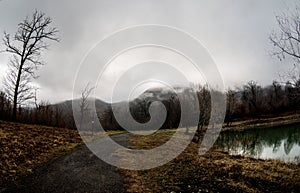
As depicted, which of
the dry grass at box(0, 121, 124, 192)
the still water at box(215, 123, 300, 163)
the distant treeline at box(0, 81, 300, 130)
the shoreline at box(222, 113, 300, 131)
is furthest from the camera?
the shoreline at box(222, 113, 300, 131)

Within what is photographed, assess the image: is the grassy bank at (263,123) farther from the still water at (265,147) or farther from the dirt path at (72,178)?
the dirt path at (72,178)

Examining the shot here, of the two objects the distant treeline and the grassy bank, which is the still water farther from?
the grassy bank

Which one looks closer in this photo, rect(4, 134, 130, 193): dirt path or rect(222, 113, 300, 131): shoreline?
rect(4, 134, 130, 193): dirt path

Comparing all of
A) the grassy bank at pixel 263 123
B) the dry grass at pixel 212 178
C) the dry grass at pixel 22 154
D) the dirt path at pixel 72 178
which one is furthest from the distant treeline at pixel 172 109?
the dirt path at pixel 72 178

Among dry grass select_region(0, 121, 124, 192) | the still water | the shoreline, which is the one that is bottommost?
the still water

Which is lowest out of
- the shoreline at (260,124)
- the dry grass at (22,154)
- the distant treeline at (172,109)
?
the dry grass at (22,154)

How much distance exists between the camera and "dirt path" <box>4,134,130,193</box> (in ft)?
30.1

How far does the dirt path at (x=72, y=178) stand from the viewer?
9164 millimetres

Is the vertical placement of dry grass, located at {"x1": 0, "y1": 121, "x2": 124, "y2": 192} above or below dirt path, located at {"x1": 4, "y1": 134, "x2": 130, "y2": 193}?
above

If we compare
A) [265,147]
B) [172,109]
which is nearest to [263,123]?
[172,109]

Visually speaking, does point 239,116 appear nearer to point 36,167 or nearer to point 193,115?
point 193,115

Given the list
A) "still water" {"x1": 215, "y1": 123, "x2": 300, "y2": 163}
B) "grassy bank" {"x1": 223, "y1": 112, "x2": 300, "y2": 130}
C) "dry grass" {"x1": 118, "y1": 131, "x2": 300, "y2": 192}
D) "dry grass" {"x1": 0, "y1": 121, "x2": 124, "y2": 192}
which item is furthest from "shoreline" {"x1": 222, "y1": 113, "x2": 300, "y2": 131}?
"dry grass" {"x1": 0, "y1": 121, "x2": 124, "y2": 192}

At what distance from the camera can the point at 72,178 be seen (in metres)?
10.5

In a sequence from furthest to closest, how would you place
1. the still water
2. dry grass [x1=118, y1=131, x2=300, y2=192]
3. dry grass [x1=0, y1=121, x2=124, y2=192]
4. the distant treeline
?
the distant treeline
the still water
dry grass [x1=0, y1=121, x2=124, y2=192]
dry grass [x1=118, y1=131, x2=300, y2=192]
